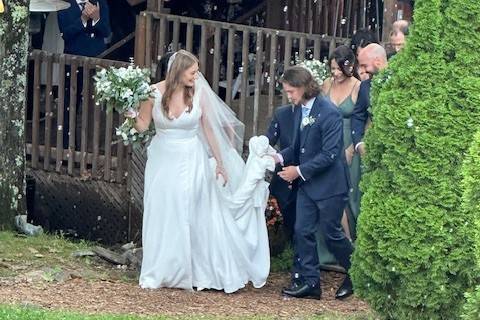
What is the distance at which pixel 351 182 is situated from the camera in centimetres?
1038

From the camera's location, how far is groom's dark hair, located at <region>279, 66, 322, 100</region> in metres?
9.59

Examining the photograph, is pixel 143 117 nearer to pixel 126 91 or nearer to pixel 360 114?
pixel 126 91

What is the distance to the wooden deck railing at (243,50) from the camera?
37.1ft

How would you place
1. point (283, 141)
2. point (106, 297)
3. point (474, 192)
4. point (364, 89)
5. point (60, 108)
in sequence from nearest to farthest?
point (474, 192), point (106, 297), point (364, 89), point (283, 141), point (60, 108)

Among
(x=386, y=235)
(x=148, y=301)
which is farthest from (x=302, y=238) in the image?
(x=386, y=235)

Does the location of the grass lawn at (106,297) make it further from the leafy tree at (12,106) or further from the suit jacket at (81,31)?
the suit jacket at (81,31)

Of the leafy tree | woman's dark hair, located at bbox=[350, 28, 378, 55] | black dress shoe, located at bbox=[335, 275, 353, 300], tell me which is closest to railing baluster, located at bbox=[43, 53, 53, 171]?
the leafy tree

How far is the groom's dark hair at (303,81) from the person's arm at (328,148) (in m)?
0.25

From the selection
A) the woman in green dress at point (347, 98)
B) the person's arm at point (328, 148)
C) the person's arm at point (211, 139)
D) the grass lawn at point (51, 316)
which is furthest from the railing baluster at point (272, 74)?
the grass lawn at point (51, 316)

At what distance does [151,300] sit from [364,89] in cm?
236

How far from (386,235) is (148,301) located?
2.43 meters

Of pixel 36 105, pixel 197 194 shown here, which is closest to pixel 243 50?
pixel 197 194

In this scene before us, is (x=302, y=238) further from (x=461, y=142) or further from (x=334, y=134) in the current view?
(x=461, y=142)

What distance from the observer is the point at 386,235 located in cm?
752
